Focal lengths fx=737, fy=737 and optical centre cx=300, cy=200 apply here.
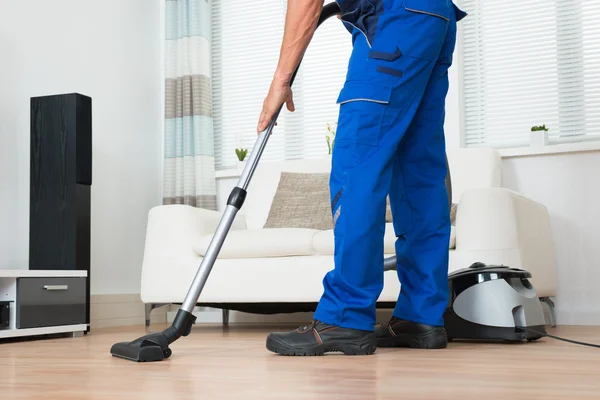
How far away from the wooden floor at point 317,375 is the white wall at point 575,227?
1512 millimetres

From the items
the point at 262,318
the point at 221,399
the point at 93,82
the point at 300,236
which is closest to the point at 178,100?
the point at 93,82

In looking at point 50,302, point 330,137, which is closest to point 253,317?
point 330,137

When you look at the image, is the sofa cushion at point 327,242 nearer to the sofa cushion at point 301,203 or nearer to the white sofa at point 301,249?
the white sofa at point 301,249

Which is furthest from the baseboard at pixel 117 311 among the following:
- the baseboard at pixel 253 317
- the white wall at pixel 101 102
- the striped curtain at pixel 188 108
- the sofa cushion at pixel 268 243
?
the sofa cushion at pixel 268 243

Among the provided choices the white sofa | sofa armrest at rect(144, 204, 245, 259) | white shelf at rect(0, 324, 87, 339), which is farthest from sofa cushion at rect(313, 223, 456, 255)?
white shelf at rect(0, 324, 87, 339)

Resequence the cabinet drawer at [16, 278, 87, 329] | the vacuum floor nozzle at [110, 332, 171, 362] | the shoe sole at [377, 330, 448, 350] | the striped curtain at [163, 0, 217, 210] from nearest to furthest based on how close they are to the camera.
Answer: the vacuum floor nozzle at [110, 332, 171, 362]
the shoe sole at [377, 330, 448, 350]
the cabinet drawer at [16, 278, 87, 329]
the striped curtain at [163, 0, 217, 210]

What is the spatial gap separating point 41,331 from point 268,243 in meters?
0.97

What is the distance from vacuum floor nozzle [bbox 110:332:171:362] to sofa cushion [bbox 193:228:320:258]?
4.38 ft

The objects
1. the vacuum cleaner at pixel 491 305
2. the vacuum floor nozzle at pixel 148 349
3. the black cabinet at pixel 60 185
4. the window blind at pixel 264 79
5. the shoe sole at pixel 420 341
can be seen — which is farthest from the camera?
the window blind at pixel 264 79

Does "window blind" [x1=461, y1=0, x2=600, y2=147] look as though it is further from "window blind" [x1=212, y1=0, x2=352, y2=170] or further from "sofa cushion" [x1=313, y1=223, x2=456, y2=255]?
"sofa cushion" [x1=313, y1=223, x2=456, y2=255]

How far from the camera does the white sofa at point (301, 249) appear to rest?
2.75m

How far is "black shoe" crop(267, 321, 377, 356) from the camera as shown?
1782 mm

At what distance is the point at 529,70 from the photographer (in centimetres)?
394

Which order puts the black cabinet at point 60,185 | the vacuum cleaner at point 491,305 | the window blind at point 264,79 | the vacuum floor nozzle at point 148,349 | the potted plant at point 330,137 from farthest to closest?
1. the window blind at point 264,79
2. the potted plant at point 330,137
3. the black cabinet at point 60,185
4. the vacuum cleaner at point 491,305
5. the vacuum floor nozzle at point 148,349
